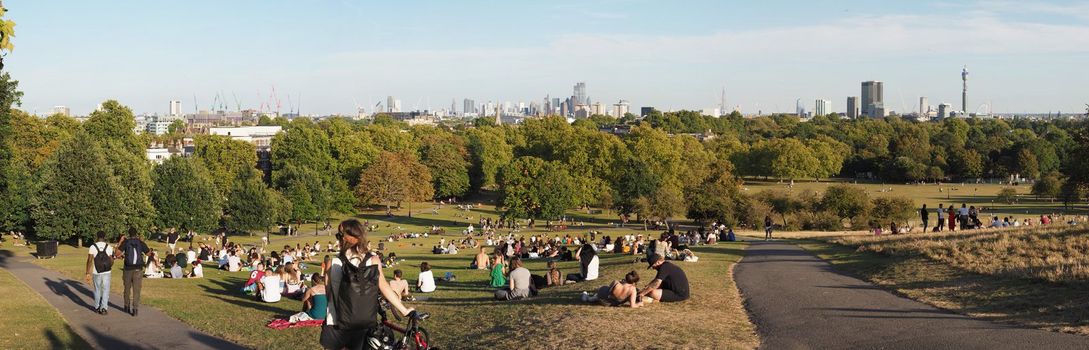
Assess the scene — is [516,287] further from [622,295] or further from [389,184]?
[389,184]

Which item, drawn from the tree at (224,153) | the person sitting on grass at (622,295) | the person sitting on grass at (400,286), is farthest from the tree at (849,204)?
the tree at (224,153)

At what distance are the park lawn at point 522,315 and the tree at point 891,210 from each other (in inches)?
1499

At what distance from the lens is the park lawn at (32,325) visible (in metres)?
15.3

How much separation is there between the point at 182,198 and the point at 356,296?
4778cm

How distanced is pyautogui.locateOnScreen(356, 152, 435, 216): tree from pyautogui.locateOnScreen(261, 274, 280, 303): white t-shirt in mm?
63796

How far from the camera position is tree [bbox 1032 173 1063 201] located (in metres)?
89.1

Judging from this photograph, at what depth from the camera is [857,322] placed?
1530 cm

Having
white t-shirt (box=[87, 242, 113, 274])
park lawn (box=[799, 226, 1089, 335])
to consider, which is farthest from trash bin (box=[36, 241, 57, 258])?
park lawn (box=[799, 226, 1089, 335])

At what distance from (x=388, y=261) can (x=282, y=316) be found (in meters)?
13.5

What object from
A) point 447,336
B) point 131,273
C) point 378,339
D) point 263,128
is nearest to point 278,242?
point 131,273

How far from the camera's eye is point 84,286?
23.0 m

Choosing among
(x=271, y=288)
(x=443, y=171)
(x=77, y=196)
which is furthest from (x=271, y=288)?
(x=443, y=171)

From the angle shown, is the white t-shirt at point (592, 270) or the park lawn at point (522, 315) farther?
the white t-shirt at point (592, 270)

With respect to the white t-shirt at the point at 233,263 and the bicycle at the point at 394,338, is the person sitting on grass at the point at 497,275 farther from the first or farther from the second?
the bicycle at the point at 394,338
